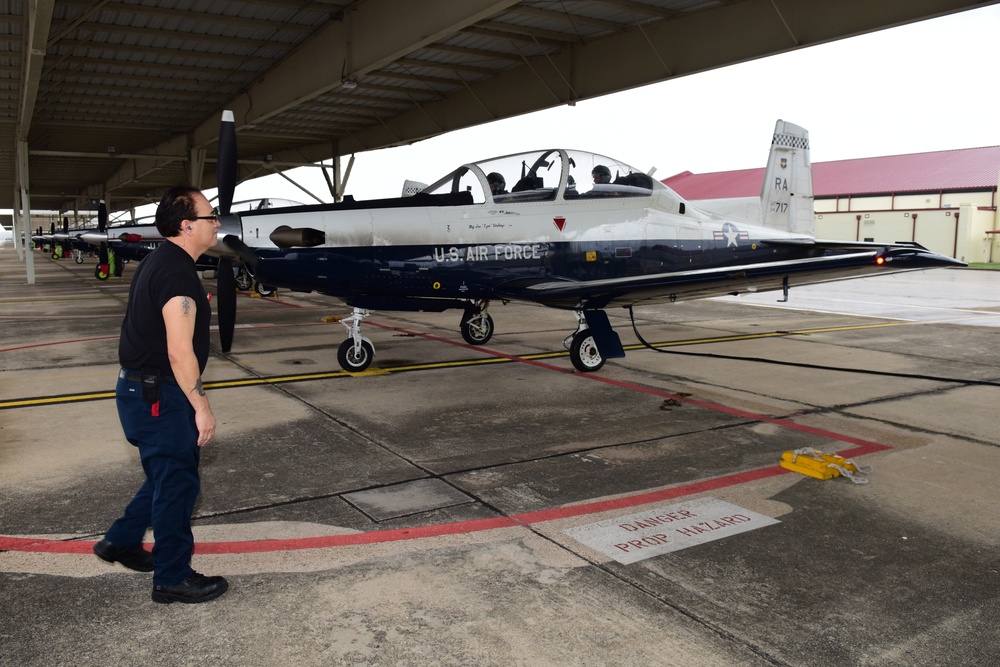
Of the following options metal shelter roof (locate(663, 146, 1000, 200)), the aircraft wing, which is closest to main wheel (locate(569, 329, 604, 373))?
the aircraft wing

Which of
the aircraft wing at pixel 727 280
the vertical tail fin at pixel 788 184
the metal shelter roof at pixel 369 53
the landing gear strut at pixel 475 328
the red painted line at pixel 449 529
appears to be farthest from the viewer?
the vertical tail fin at pixel 788 184

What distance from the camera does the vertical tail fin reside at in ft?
39.9

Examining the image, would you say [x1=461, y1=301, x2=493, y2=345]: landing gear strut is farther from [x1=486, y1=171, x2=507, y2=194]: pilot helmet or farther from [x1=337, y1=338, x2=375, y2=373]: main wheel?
[x1=486, y1=171, x2=507, y2=194]: pilot helmet

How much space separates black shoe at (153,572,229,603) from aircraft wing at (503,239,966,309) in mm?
5476

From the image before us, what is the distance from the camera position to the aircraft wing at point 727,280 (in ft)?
19.6

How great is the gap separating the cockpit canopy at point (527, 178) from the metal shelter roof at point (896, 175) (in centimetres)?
4557

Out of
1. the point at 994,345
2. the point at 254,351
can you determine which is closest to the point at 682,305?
the point at 994,345

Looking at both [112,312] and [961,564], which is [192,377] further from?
[112,312]

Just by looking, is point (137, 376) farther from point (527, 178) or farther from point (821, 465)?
point (527, 178)

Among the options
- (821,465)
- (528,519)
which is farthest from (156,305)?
(821,465)

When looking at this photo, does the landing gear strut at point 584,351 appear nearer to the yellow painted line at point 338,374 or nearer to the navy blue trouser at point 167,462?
the yellow painted line at point 338,374

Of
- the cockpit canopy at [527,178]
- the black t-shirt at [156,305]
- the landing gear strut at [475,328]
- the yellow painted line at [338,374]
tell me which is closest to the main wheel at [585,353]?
the yellow painted line at [338,374]

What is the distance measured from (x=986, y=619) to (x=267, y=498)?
12.8ft

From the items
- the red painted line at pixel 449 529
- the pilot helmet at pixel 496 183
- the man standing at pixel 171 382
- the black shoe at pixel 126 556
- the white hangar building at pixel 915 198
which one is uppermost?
the white hangar building at pixel 915 198
